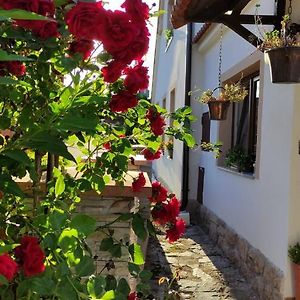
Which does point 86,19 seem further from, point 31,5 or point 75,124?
point 75,124

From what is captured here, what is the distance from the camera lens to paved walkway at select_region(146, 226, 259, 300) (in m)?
4.27

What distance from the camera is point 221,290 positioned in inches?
172

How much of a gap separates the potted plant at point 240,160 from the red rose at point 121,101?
146 inches

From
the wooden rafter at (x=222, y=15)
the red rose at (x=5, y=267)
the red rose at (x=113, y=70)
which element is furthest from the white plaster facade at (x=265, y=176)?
the red rose at (x=5, y=267)

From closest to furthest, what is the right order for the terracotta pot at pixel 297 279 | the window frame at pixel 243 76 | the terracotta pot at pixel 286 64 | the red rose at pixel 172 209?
the red rose at pixel 172 209 < the terracotta pot at pixel 286 64 < the terracotta pot at pixel 297 279 < the window frame at pixel 243 76

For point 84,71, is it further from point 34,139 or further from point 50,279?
point 50,279

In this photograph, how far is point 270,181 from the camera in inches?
162

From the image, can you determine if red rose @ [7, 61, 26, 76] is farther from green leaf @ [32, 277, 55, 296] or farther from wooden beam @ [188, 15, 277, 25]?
wooden beam @ [188, 15, 277, 25]

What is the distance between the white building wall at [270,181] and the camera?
11.8 feet

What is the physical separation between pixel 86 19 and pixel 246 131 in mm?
4734

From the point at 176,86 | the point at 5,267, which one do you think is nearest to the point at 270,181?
the point at 5,267

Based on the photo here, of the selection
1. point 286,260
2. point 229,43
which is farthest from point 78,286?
point 229,43

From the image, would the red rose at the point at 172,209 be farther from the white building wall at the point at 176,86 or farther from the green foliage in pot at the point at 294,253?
the white building wall at the point at 176,86

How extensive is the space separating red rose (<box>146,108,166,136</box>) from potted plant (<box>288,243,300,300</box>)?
2.07 meters
